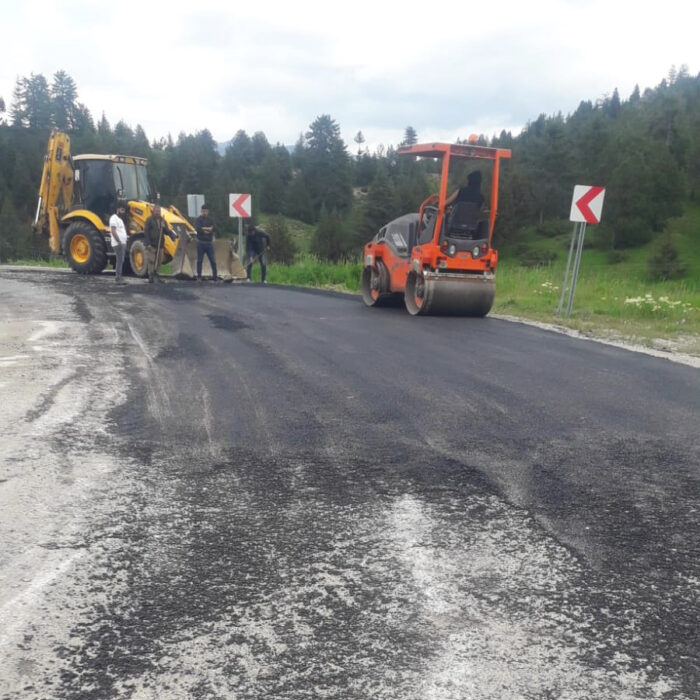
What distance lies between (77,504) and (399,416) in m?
2.74

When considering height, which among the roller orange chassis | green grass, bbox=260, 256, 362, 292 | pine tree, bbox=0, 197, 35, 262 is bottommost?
pine tree, bbox=0, 197, 35, 262

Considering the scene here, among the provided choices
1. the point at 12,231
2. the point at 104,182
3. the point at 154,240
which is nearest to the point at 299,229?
the point at 12,231

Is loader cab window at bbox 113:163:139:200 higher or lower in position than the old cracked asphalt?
higher

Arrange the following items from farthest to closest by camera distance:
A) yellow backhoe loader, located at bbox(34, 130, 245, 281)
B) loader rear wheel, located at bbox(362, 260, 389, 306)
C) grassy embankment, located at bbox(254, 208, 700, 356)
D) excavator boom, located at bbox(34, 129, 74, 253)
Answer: excavator boom, located at bbox(34, 129, 74, 253) < yellow backhoe loader, located at bbox(34, 130, 245, 281) < loader rear wheel, located at bbox(362, 260, 389, 306) < grassy embankment, located at bbox(254, 208, 700, 356)

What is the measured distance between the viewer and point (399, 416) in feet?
18.8

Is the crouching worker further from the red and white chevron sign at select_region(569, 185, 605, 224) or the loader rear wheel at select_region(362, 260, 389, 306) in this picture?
the red and white chevron sign at select_region(569, 185, 605, 224)

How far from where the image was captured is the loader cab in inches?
740

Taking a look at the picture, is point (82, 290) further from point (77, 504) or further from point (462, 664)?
point (462, 664)

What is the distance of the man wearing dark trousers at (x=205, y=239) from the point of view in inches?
701

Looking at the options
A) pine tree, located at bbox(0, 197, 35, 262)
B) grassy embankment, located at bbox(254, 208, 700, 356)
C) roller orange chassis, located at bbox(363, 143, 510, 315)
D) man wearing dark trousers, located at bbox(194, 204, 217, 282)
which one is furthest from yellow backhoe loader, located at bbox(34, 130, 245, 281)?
pine tree, located at bbox(0, 197, 35, 262)

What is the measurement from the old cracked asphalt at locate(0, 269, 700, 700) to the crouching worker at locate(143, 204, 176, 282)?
1075 centimetres

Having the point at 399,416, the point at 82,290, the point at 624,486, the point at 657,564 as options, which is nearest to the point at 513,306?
the point at 82,290

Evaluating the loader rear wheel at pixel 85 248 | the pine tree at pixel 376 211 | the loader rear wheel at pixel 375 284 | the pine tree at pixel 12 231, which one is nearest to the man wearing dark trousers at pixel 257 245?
the loader rear wheel at pixel 85 248

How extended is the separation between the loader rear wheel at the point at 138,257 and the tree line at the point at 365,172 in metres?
37.9
